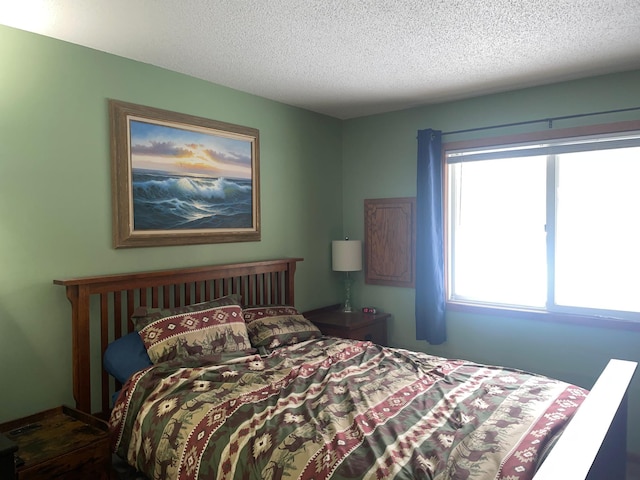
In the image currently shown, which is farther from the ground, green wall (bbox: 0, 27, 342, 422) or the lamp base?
green wall (bbox: 0, 27, 342, 422)

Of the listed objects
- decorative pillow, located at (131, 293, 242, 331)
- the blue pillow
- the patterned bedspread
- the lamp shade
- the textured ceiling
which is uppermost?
the textured ceiling

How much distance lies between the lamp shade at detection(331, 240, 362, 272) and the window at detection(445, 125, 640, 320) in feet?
2.60

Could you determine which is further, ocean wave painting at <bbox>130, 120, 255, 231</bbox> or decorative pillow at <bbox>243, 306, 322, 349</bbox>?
decorative pillow at <bbox>243, 306, 322, 349</bbox>

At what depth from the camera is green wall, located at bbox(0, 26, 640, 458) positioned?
2352mm

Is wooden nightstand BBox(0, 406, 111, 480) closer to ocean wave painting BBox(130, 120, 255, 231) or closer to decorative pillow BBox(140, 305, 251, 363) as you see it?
decorative pillow BBox(140, 305, 251, 363)

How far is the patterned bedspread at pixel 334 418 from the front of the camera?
1629 millimetres

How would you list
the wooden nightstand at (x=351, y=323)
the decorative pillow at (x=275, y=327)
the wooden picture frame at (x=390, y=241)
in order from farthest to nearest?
the wooden picture frame at (x=390, y=241), the wooden nightstand at (x=351, y=323), the decorative pillow at (x=275, y=327)

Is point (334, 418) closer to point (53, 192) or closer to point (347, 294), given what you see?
point (53, 192)

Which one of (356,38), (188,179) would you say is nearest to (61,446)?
(188,179)

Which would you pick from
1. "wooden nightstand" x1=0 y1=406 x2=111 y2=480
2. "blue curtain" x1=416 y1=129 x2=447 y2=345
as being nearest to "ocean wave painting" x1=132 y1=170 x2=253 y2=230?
"wooden nightstand" x1=0 y1=406 x2=111 y2=480

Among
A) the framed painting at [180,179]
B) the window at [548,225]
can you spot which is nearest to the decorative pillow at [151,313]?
the framed painting at [180,179]

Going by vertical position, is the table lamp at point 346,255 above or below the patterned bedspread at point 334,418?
above

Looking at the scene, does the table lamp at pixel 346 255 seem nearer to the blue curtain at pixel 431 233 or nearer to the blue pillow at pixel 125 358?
the blue curtain at pixel 431 233

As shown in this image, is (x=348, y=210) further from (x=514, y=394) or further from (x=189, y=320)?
(x=514, y=394)
